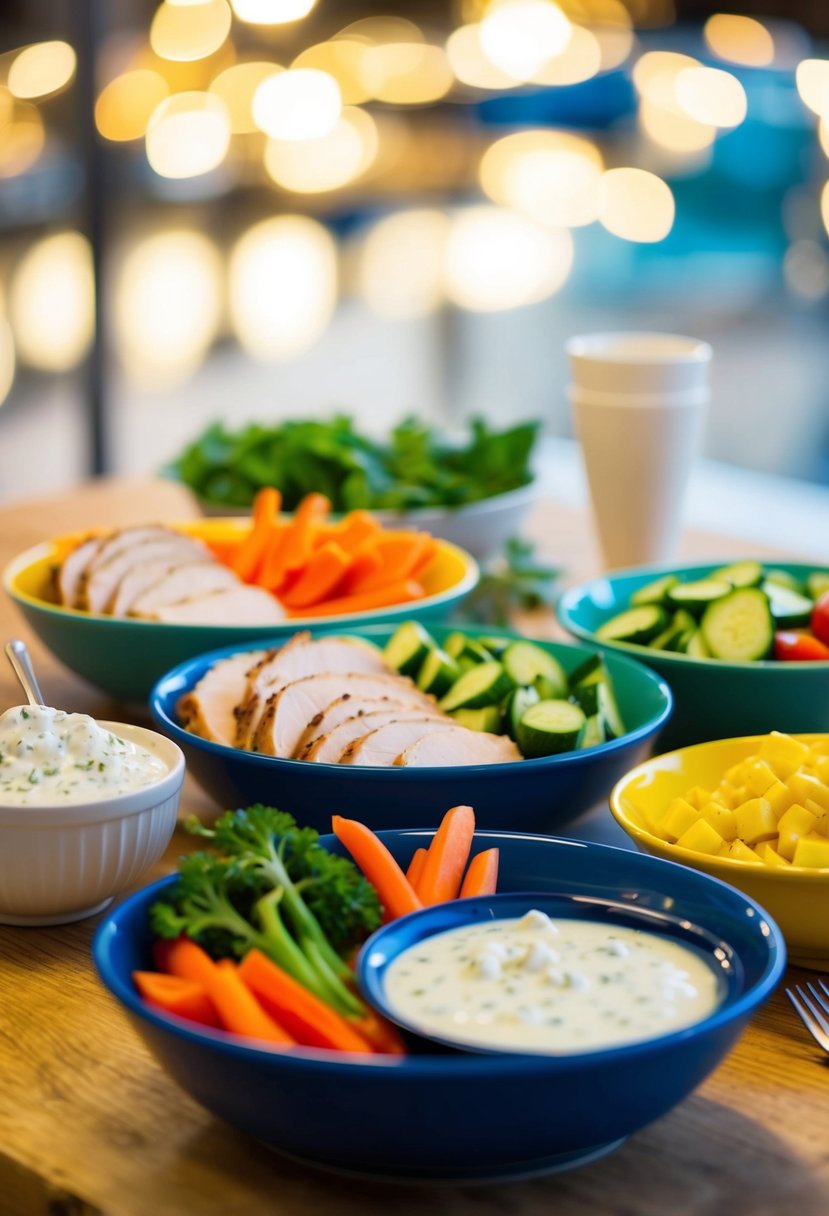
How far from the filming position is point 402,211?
912 centimetres

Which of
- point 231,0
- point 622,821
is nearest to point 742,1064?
point 622,821

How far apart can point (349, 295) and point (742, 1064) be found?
874 centimetres

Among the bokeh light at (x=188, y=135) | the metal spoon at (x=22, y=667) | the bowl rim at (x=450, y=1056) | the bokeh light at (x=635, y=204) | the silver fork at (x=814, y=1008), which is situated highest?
the bokeh light at (x=188, y=135)

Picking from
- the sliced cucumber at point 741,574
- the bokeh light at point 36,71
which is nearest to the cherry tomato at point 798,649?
the sliced cucumber at point 741,574

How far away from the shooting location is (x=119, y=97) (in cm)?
693

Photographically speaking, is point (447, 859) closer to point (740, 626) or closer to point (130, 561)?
point (740, 626)

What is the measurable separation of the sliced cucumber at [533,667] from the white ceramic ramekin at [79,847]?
452mm

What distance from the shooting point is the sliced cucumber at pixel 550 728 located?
1.43 meters

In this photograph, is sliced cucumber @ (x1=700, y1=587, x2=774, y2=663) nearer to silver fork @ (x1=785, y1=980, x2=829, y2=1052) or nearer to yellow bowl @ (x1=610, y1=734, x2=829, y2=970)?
yellow bowl @ (x1=610, y1=734, x2=829, y2=970)

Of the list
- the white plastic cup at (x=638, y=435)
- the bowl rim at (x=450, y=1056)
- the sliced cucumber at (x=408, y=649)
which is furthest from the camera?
the white plastic cup at (x=638, y=435)

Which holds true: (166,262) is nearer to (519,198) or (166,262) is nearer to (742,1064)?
(519,198)

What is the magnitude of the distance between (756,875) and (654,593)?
0.74 metres

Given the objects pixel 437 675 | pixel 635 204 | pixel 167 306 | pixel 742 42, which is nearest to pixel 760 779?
pixel 437 675

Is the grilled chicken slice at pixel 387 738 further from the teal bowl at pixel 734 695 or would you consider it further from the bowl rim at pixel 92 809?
the teal bowl at pixel 734 695
